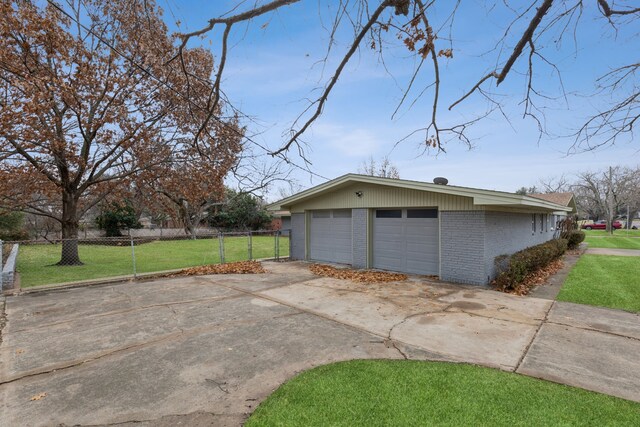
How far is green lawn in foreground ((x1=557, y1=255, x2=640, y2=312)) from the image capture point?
284 inches

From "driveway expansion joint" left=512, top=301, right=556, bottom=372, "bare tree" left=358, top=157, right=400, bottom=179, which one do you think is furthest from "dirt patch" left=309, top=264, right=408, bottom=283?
"bare tree" left=358, top=157, right=400, bottom=179

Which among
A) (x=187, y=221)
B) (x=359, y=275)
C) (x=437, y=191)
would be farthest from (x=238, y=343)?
(x=187, y=221)

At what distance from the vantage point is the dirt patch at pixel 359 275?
9.64 metres

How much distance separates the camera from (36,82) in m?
9.47

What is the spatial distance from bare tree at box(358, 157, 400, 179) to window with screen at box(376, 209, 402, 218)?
25.3 metres

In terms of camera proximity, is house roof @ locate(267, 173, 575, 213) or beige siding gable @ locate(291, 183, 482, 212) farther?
beige siding gable @ locate(291, 183, 482, 212)

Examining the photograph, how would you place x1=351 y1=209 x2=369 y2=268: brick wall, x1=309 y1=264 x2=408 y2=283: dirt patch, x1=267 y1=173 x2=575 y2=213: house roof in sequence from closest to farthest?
x1=267 y1=173 x2=575 y2=213: house roof
x1=309 y1=264 x2=408 y2=283: dirt patch
x1=351 y1=209 x2=369 y2=268: brick wall

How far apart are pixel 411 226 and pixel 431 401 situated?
7814 millimetres

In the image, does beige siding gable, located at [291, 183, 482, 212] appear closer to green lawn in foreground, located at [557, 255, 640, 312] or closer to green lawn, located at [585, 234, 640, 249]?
green lawn in foreground, located at [557, 255, 640, 312]

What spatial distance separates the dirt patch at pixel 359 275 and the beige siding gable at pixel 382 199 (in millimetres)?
2208

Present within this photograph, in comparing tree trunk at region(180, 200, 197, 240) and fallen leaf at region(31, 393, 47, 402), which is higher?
tree trunk at region(180, 200, 197, 240)

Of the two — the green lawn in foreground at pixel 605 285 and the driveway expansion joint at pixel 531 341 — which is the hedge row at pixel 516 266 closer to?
the green lawn in foreground at pixel 605 285

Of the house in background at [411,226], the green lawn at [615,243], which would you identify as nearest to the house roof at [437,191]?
the house in background at [411,226]

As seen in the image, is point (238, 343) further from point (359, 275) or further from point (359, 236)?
point (359, 236)
